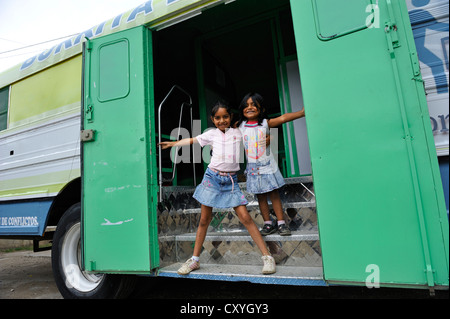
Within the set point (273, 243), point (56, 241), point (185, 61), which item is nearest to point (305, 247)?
point (273, 243)

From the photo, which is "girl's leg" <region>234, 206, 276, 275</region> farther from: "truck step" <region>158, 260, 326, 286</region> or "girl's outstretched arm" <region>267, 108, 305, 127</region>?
"girl's outstretched arm" <region>267, 108, 305, 127</region>

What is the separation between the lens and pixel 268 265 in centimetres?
200

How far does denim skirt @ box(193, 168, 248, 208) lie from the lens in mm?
2244

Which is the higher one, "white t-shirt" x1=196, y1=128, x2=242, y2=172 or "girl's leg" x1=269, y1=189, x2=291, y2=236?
"white t-shirt" x1=196, y1=128, x2=242, y2=172

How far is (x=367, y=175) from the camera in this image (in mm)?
1602

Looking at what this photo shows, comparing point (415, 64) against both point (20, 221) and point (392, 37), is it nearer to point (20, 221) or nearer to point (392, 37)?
point (392, 37)

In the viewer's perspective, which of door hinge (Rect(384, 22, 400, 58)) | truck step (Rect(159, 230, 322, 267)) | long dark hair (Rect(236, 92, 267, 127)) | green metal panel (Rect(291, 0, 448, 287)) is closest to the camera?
green metal panel (Rect(291, 0, 448, 287))

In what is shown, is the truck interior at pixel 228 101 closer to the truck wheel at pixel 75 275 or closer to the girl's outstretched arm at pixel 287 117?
the truck wheel at pixel 75 275

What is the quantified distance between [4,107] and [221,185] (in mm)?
3236

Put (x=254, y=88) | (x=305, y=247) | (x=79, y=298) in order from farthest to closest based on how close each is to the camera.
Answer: (x=254, y=88) < (x=79, y=298) < (x=305, y=247)

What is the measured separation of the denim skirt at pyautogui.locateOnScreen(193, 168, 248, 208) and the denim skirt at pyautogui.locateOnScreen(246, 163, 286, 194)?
0.41 feet

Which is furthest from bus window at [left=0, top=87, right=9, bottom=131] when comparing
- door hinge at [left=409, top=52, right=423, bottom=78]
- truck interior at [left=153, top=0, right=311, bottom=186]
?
door hinge at [left=409, top=52, right=423, bottom=78]
